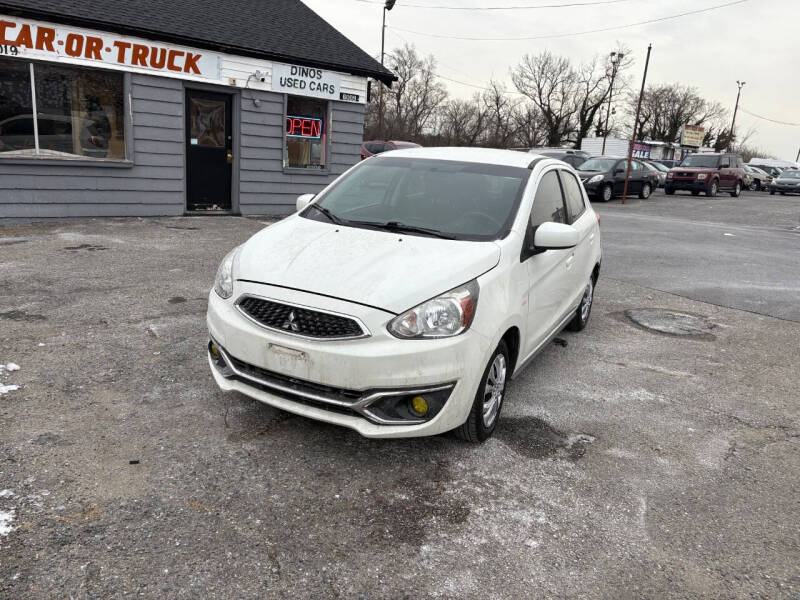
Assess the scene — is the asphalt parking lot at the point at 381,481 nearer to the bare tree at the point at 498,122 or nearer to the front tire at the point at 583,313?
the front tire at the point at 583,313

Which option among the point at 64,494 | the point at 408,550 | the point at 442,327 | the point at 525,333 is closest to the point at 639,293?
the point at 525,333

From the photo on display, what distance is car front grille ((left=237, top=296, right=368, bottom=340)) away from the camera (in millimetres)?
3062

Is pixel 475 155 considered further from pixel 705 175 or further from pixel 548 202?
pixel 705 175

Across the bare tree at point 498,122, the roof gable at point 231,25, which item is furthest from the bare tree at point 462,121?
the roof gable at point 231,25

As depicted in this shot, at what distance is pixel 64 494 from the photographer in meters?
2.86

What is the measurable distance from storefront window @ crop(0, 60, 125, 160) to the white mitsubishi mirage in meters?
7.62

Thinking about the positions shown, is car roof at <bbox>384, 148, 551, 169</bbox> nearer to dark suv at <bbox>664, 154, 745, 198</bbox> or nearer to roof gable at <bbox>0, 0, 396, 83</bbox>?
roof gable at <bbox>0, 0, 396, 83</bbox>

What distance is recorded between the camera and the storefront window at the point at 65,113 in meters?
9.45

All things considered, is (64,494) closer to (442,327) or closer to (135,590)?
(135,590)

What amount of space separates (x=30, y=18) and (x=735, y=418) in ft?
34.6

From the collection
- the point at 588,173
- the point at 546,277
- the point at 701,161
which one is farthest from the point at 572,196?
the point at 701,161

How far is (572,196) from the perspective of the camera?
5.35 meters

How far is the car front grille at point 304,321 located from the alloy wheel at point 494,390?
3.06 ft

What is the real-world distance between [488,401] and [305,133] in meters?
10.4
